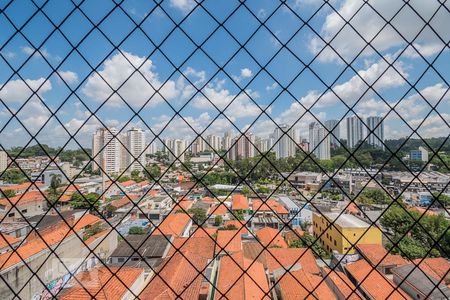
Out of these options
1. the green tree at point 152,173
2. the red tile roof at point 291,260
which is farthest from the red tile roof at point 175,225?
the red tile roof at point 291,260

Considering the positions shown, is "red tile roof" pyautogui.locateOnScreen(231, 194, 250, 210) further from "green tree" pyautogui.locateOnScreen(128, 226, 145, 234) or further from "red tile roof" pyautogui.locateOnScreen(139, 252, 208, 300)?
"red tile roof" pyautogui.locateOnScreen(139, 252, 208, 300)

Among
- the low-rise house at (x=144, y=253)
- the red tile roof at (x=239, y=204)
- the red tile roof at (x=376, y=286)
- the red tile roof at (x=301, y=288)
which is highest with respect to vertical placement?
the red tile roof at (x=376, y=286)

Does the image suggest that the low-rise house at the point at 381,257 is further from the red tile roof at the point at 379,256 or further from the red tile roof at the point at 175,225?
the red tile roof at the point at 175,225

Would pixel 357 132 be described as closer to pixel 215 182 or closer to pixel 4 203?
pixel 215 182

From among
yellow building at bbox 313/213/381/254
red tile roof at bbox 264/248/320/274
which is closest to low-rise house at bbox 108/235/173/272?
red tile roof at bbox 264/248/320/274

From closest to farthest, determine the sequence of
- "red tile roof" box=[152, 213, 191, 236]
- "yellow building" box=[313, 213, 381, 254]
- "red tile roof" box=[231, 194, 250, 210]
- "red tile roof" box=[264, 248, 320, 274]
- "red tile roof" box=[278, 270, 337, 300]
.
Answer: "red tile roof" box=[278, 270, 337, 300] < "red tile roof" box=[264, 248, 320, 274] < "yellow building" box=[313, 213, 381, 254] < "red tile roof" box=[152, 213, 191, 236] < "red tile roof" box=[231, 194, 250, 210]

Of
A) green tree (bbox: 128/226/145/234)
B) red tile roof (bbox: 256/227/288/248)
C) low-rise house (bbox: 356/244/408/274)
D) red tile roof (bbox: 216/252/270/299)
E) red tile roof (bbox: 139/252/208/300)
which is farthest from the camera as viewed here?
green tree (bbox: 128/226/145/234)

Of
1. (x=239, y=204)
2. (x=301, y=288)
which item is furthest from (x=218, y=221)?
(x=301, y=288)

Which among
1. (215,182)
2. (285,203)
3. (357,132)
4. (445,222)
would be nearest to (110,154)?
(215,182)

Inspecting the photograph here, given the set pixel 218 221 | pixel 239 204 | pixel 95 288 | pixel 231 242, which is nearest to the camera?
pixel 95 288

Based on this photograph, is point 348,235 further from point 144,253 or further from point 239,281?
point 144,253

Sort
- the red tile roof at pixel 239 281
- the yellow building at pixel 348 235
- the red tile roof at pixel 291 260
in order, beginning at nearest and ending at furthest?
the red tile roof at pixel 239 281 → the red tile roof at pixel 291 260 → the yellow building at pixel 348 235
